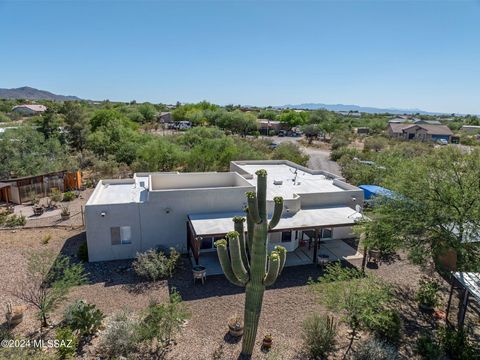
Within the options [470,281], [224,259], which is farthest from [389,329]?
[224,259]

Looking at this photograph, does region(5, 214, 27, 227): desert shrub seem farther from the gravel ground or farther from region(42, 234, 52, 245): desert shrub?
region(42, 234, 52, 245): desert shrub

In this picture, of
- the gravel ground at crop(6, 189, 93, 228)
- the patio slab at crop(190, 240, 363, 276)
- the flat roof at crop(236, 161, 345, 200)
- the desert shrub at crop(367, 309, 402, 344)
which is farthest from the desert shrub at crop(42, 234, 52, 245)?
the desert shrub at crop(367, 309, 402, 344)

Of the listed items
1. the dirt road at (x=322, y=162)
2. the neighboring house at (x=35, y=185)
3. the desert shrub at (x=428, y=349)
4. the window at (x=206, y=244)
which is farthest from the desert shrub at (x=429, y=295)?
the neighboring house at (x=35, y=185)

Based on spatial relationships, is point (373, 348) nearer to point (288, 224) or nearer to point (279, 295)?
point (279, 295)

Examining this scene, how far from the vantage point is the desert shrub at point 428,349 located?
10188mm

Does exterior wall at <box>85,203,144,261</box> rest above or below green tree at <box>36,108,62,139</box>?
below

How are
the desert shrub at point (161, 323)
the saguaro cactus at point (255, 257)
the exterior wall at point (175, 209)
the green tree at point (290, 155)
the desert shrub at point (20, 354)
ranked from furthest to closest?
the green tree at point (290, 155)
the exterior wall at point (175, 209)
the desert shrub at point (161, 323)
the saguaro cactus at point (255, 257)
the desert shrub at point (20, 354)

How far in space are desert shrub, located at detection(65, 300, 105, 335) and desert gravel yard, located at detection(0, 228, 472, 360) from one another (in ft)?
2.69

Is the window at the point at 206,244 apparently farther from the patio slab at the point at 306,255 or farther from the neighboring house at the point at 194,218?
the patio slab at the point at 306,255

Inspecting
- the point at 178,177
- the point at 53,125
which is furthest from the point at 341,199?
the point at 53,125

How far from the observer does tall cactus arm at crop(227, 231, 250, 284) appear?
29.5 feet

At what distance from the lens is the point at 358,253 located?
18.7 metres

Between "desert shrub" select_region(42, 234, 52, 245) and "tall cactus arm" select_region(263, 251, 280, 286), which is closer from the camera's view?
"tall cactus arm" select_region(263, 251, 280, 286)

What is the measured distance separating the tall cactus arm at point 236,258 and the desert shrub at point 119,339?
13.3 ft
